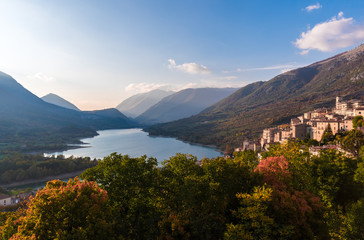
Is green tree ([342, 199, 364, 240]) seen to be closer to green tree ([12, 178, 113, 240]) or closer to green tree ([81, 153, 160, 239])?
green tree ([81, 153, 160, 239])

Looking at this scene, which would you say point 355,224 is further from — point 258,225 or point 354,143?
point 354,143

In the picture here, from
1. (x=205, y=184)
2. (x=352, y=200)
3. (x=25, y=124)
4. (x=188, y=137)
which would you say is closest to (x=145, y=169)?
(x=205, y=184)

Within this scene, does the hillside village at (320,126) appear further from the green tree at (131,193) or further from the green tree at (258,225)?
the green tree at (131,193)

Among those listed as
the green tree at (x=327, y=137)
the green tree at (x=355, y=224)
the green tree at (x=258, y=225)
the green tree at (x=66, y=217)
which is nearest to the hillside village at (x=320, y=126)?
the green tree at (x=327, y=137)

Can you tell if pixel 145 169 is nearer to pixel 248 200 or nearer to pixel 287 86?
pixel 248 200

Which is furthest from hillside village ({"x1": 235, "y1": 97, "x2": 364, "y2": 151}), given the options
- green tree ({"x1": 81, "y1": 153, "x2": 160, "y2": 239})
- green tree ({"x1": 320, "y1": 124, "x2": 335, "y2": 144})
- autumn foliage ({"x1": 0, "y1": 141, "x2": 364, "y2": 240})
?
green tree ({"x1": 81, "y1": 153, "x2": 160, "y2": 239})

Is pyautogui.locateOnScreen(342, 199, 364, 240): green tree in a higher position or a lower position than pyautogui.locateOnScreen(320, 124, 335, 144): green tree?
lower
